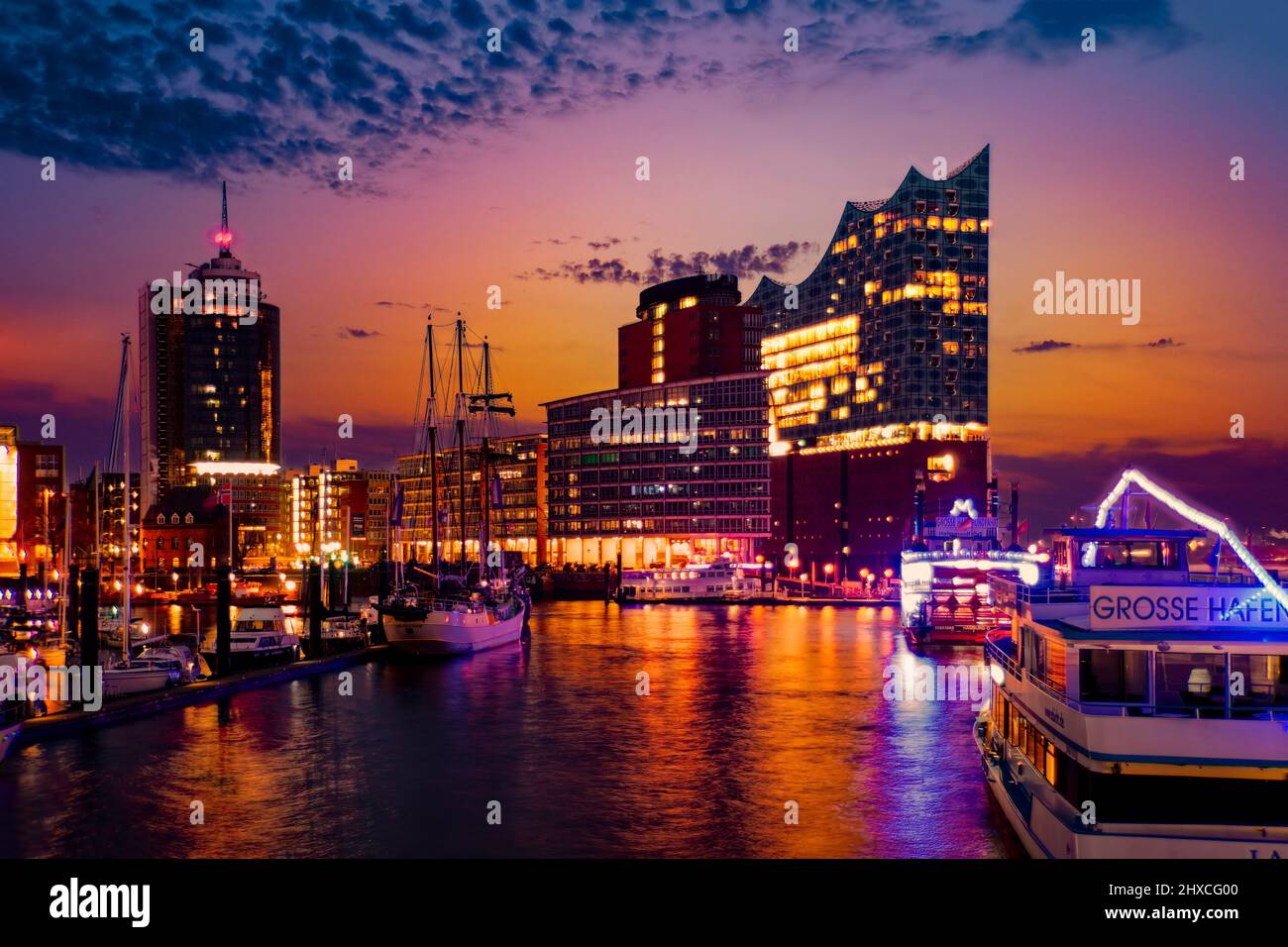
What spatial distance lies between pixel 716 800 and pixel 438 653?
38.9m

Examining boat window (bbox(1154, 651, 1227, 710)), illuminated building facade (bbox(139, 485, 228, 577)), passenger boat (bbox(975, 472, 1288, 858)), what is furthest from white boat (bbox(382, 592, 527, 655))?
illuminated building facade (bbox(139, 485, 228, 577))

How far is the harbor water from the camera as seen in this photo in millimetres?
24625

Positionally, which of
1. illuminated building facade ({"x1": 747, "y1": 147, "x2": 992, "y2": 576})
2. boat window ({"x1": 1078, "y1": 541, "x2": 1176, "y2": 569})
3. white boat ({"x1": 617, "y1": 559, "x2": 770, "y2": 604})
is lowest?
white boat ({"x1": 617, "y1": 559, "x2": 770, "y2": 604})

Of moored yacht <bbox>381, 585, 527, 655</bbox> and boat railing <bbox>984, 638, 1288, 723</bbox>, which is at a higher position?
boat railing <bbox>984, 638, 1288, 723</bbox>

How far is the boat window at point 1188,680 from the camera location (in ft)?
57.4

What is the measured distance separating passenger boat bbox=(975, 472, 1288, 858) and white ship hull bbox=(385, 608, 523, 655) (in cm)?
4736

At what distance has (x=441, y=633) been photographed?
64562 mm

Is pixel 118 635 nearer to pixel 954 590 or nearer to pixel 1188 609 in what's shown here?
pixel 954 590

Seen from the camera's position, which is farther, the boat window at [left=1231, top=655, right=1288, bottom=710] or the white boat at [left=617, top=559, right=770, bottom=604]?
the white boat at [left=617, top=559, right=770, bottom=604]

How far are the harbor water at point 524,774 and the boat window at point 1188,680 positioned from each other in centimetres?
710

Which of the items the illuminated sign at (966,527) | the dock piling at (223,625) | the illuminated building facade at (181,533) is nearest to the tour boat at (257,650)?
the dock piling at (223,625)

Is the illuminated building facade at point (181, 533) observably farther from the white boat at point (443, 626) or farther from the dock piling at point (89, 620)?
the dock piling at point (89, 620)

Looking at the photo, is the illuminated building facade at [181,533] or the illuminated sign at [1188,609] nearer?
the illuminated sign at [1188,609]

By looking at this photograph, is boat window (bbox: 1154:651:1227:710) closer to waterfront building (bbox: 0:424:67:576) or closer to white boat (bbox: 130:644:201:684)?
white boat (bbox: 130:644:201:684)
